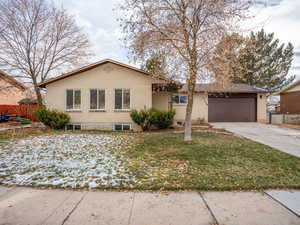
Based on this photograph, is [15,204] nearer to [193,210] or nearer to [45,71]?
[193,210]

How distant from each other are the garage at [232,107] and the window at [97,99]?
32.0ft

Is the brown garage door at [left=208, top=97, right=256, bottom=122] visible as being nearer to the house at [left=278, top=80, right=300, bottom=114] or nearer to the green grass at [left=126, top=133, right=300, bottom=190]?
the house at [left=278, top=80, right=300, bottom=114]

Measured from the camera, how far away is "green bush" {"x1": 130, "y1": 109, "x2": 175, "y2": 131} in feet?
34.2

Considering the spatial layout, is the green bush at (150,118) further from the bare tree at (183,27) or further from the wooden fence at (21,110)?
the wooden fence at (21,110)

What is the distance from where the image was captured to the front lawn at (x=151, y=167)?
3484mm

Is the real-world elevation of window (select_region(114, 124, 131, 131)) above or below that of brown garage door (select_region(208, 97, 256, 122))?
below

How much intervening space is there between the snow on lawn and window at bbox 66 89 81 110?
16.0 feet

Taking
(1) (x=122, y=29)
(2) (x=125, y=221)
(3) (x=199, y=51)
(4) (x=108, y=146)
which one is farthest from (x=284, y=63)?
(2) (x=125, y=221)

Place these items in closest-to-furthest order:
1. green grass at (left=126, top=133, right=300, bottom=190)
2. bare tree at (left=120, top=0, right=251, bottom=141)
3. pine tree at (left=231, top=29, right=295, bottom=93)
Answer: green grass at (left=126, top=133, right=300, bottom=190)
bare tree at (left=120, top=0, right=251, bottom=141)
pine tree at (left=231, top=29, right=295, bottom=93)

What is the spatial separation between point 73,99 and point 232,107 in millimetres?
13871

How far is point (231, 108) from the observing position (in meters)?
15.2

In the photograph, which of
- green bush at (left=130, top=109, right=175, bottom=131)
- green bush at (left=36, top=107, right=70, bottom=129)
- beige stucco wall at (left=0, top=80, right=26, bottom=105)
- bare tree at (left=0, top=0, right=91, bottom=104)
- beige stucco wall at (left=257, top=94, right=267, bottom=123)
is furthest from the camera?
beige stucco wall at (left=257, top=94, right=267, bottom=123)

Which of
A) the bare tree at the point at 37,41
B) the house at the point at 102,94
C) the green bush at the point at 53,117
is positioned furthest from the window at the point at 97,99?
the bare tree at the point at 37,41

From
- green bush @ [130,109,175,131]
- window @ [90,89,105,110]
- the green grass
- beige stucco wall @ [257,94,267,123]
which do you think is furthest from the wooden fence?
beige stucco wall @ [257,94,267,123]
